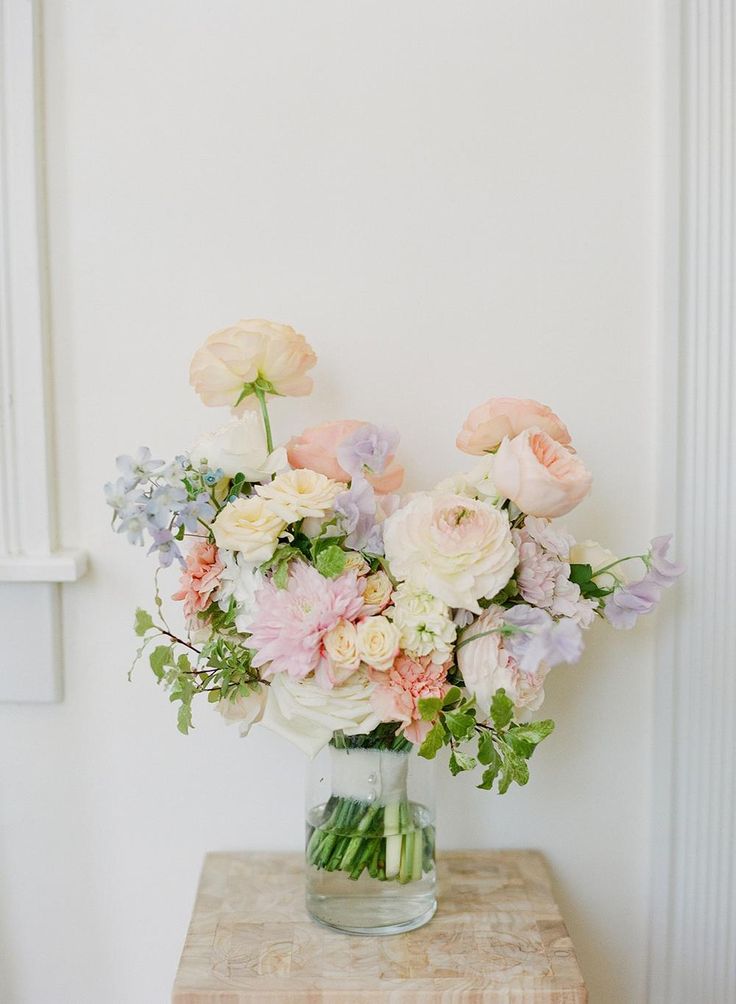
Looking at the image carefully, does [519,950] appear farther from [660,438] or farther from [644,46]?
[644,46]

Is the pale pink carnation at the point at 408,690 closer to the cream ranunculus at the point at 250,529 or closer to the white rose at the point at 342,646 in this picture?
the white rose at the point at 342,646

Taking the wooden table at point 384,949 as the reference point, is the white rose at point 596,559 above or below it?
above

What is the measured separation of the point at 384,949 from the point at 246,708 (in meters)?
0.29

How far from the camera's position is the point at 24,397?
112cm

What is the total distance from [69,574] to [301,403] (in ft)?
1.14

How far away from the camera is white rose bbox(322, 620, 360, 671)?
87 centimetres

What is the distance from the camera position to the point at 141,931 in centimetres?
119

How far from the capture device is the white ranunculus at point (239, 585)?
93 centimetres

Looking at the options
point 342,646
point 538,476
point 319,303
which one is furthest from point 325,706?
point 319,303

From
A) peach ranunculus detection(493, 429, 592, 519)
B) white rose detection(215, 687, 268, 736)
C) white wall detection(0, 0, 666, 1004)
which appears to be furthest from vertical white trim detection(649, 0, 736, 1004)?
white rose detection(215, 687, 268, 736)

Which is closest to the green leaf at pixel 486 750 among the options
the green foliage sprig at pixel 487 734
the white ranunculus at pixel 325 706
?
the green foliage sprig at pixel 487 734

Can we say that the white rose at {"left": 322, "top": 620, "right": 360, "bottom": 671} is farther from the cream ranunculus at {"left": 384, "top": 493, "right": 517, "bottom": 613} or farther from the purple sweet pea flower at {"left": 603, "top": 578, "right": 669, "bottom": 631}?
the purple sweet pea flower at {"left": 603, "top": 578, "right": 669, "bottom": 631}

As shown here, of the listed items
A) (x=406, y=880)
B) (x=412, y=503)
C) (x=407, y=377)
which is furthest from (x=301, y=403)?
(x=406, y=880)

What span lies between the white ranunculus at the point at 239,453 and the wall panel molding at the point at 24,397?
27cm
